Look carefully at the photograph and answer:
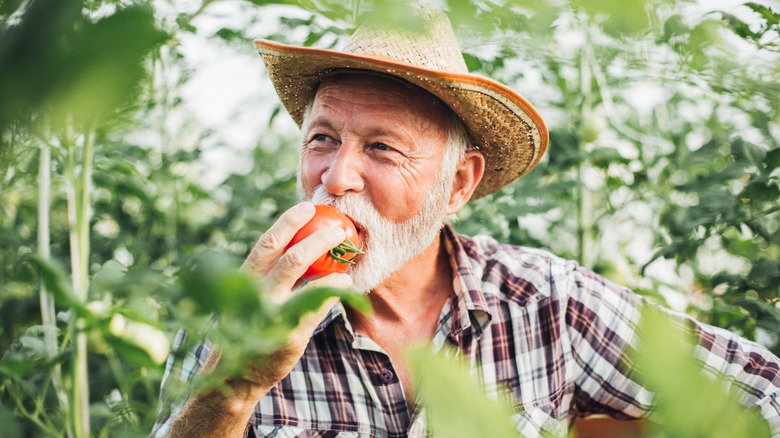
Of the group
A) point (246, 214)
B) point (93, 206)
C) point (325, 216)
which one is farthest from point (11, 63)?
point (93, 206)

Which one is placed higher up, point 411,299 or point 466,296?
point 466,296

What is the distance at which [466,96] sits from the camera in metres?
1.74

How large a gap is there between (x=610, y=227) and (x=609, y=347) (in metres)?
0.95

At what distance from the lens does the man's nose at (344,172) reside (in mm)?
1672

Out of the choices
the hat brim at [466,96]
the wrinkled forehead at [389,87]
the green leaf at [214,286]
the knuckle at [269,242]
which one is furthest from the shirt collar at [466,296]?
the green leaf at [214,286]

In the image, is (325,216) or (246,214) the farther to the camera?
(246,214)

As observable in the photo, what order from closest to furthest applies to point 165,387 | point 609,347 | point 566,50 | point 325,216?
point 325,216 < point 165,387 < point 609,347 < point 566,50

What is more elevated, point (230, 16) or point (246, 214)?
point (230, 16)

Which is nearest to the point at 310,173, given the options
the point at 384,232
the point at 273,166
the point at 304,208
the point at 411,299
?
the point at 384,232

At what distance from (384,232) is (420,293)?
0.40m

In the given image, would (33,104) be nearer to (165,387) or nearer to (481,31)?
(481,31)

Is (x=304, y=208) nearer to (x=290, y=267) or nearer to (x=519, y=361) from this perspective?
(x=290, y=267)

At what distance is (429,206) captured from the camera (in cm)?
193

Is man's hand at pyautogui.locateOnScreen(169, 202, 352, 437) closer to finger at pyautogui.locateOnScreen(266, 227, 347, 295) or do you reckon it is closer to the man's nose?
finger at pyautogui.locateOnScreen(266, 227, 347, 295)
